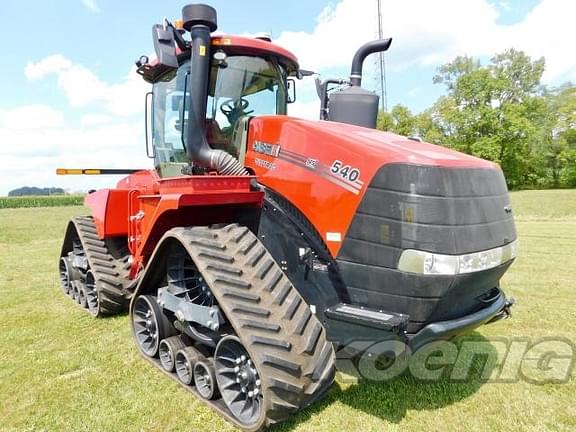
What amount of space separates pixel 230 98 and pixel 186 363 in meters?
2.44

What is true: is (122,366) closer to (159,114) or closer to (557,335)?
(159,114)

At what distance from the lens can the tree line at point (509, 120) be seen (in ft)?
155

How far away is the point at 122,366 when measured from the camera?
14.1 ft

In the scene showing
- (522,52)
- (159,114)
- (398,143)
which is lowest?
(398,143)

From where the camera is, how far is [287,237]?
11.5 feet

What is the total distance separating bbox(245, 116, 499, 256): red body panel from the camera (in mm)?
3029

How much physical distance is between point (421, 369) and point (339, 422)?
124cm

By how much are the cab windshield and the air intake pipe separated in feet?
0.61

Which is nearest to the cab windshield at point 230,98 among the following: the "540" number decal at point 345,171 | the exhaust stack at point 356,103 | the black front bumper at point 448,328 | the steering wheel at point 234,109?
the steering wheel at point 234,109

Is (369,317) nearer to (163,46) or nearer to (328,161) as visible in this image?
(328,161)

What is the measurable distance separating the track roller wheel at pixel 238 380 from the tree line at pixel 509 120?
47.8 meters

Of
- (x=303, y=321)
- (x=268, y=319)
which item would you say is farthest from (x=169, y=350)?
(x=303, y=321)

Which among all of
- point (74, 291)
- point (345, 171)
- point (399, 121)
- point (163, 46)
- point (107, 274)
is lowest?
point (74, 291)

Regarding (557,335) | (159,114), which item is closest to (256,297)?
(159,114)
